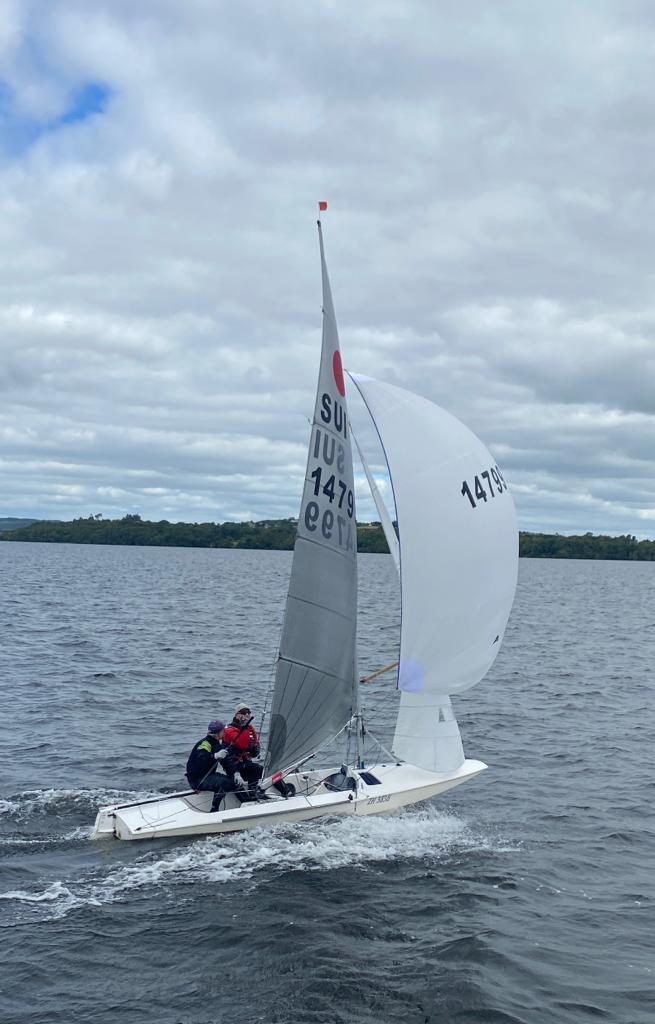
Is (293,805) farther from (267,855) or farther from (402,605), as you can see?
(402,605)

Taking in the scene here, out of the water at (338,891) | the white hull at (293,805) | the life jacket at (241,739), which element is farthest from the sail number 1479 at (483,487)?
the water at (338,891)

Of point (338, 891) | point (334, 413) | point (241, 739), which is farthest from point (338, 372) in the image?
point (338, 891)

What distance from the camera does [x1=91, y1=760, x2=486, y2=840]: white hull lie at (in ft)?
41.4

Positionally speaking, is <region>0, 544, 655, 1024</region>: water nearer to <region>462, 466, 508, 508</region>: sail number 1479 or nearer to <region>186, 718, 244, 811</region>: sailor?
<region>186, 718, 244, 811</region>: sailor

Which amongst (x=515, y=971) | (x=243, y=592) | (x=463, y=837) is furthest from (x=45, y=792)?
(x=243, y=592)

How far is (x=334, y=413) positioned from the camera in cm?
1346

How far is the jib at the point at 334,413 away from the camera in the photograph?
13.3m

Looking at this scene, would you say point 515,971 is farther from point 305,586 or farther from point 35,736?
point 35,736

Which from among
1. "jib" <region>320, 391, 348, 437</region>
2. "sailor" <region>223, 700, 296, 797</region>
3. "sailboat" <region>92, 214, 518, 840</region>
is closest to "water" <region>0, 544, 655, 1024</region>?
"sailboat" <region>92, 214, 518, 840</region>

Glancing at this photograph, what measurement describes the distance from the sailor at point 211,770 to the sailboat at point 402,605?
26 cm

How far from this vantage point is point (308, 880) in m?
11.8

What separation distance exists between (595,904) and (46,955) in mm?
6619

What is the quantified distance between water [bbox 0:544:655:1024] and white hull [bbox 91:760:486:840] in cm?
23

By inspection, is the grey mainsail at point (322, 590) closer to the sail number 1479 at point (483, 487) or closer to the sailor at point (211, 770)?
the sailor at point (211, 770)
